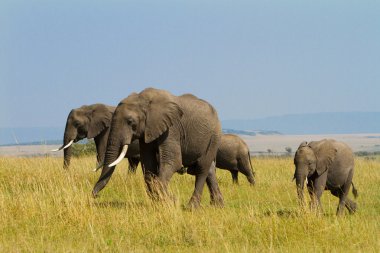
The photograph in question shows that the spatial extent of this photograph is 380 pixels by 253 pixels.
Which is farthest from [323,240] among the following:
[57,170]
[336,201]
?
[57,170]

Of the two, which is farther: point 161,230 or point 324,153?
point 324,153

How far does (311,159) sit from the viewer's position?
12484 millimetres

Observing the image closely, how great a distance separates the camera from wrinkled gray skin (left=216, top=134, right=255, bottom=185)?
19984 millimetres

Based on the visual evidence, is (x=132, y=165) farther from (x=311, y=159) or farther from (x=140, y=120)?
(x=311, y=159)

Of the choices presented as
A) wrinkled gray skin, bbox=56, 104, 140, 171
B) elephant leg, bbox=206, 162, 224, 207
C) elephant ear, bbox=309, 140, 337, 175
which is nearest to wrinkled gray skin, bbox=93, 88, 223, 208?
elephant leg, bbox=206, 162, 224, 207

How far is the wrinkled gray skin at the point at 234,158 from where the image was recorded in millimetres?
19984

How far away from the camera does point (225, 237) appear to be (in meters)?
9.18

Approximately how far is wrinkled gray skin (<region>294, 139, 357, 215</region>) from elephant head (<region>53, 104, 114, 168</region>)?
21.8 feet

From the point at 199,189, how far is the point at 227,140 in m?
7.55

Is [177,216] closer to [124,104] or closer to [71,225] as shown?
[71,225]

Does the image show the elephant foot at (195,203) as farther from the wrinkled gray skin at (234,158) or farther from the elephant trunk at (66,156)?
the wrinkled gray skin at (234,158)

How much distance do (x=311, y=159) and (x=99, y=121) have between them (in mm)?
7316

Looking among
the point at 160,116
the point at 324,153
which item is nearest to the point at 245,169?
the point at 324,153

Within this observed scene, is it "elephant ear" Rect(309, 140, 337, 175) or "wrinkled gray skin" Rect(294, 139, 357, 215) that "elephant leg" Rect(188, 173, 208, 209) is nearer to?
"wrinkled gray skin" Rect(294, 139, 357, 215)
